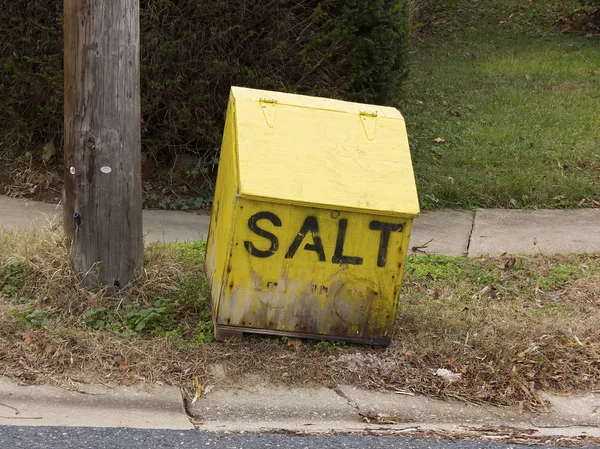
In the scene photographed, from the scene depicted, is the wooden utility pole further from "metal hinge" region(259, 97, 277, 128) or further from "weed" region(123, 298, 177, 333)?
"metal hinge" region(259, 97, 277, 128)

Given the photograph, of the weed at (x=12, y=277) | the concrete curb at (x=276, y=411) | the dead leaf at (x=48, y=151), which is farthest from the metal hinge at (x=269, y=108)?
the dead leaf at (x=48, y=151)

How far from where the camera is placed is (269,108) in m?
4.58

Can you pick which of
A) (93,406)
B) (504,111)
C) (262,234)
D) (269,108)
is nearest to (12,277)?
(93,406)

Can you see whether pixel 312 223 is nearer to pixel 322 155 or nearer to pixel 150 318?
pixel 322 155

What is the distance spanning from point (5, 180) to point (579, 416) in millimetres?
5240

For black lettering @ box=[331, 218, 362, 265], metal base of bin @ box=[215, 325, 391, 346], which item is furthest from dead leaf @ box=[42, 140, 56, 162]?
black lettering @ box=[331, 218, 362, 265]

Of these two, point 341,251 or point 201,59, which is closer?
point 341,251

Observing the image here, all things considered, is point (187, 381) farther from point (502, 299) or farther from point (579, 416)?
point (502, 299)

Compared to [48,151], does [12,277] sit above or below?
below

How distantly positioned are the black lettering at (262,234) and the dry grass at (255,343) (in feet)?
1.79

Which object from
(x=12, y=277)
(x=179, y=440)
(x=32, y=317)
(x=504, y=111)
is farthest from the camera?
(x=504, y=111)

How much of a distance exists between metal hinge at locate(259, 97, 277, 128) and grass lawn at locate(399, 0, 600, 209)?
126 inches

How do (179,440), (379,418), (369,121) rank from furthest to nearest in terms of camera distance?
(369,121), (379,418), (179,440)

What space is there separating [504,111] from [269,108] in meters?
6.25
